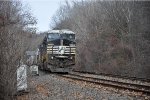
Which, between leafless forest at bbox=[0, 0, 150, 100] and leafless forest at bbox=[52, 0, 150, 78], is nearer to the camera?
leafless forest at bbox=[0, 0, 150, 100]

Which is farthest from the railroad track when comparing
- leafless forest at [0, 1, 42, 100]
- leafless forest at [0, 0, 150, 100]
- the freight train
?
the freight train

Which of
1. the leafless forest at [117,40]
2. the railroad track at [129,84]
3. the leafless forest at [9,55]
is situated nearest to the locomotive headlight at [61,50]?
the leafless forest at [117,40]

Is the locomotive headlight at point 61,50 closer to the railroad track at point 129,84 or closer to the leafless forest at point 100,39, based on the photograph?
the leafless forest at point 100,39

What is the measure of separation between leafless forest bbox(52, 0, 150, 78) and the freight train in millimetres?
3752

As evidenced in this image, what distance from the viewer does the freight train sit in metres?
29.5

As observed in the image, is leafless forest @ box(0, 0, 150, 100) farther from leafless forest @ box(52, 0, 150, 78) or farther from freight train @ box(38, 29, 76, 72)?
freight train @ box(38, 29, 76, 72)

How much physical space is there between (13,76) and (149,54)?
717 inches

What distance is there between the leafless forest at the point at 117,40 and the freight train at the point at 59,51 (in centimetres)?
375

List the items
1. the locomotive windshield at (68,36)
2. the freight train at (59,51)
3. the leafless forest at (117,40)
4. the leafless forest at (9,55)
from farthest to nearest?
the leafless forest at (117,40) → the locomotive windshield at (68,36) → the freight train at (59,51) → the leafless forest at (9,55)

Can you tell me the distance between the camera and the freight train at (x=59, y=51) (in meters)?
29.5

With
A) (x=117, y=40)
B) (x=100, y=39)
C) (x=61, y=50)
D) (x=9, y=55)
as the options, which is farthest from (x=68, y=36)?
(x=9, y=55)

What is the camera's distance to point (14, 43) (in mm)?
12891

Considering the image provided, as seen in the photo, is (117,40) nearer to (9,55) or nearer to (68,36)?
(68,36)

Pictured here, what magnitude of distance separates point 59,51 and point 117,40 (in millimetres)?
11776
